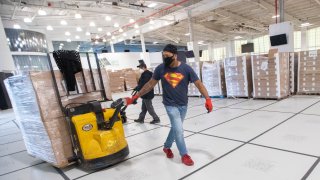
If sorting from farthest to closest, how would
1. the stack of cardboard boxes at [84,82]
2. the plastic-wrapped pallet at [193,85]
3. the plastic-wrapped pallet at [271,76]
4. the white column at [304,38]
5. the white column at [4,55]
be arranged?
the white column at [304,38], the white column at [4,55], the plastic-wrapped pallet at [193,85], the plastic-wrapped pallet at [271,76], the stack of cardboard boxes at [84,82]

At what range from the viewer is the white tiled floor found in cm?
277

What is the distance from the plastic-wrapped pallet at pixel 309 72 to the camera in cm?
707

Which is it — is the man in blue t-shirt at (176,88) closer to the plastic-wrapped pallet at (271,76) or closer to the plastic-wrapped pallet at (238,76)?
the plastic-wrapped pallet at (271,76)

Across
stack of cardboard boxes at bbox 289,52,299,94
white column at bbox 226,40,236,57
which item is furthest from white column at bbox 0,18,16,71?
white column at bbox 226,40,236,57

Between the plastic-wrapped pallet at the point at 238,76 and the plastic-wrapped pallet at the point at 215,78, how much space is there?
43cm

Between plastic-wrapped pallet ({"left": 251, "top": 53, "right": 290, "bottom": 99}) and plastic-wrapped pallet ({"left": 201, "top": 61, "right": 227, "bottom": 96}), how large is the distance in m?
1.50

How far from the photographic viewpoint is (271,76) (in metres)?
7.07

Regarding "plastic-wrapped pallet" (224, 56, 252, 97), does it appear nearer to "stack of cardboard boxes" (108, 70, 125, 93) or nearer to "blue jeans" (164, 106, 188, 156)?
"blue jeans" (164, 106, 188, 156)

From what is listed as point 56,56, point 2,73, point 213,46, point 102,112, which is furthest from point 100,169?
point 213,46

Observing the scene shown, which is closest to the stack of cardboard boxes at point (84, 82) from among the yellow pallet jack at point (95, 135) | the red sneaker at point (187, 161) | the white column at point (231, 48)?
the yellow pallet jack at point (95, 135)

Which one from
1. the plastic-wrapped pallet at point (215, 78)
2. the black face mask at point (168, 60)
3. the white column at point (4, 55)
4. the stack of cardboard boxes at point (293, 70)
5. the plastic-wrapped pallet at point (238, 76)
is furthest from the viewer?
the white column at point (4, 55)

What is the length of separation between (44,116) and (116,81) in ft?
46.4

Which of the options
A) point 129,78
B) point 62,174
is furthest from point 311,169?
point 129,78

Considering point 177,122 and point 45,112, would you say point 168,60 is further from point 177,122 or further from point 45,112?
point 45,112
